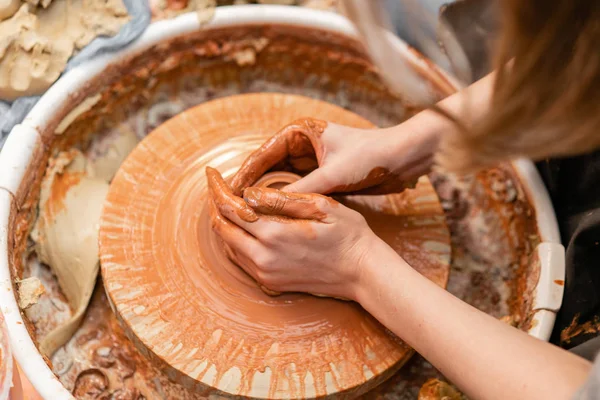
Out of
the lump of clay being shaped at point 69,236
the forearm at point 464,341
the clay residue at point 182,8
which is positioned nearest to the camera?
the forearm at point 464,341

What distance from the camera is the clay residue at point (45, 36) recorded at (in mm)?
1679

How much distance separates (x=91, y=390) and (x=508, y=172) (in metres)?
1.42

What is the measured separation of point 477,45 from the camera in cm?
182

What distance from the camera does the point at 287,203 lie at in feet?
4.32

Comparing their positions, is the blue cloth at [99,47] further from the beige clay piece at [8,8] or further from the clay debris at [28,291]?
the clay debris at [28,291]

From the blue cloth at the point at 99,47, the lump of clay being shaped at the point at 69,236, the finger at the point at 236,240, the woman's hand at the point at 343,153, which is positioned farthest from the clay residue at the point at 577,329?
the blue cloth at the point at 99,47

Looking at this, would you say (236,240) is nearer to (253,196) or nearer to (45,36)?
(253,196)

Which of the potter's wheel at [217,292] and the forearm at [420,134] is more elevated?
the forearm at [420,134]

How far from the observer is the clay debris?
1.42 meters

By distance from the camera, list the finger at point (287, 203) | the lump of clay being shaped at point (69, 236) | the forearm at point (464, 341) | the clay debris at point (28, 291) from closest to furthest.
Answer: the forearm at point (464, 341) < the finger at point (287, 203) < the clay debris at point (28, 291) < the lump of clay being shaped at point (69, 236)

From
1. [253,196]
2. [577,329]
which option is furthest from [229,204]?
[577,329]

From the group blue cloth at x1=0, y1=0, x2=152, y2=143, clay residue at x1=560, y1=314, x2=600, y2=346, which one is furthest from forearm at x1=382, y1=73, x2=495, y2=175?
blue cloth at x1=0, y1=0, x2=152, y2=143

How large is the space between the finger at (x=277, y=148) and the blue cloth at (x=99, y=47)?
68 cm

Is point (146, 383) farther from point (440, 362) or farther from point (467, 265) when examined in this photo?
point (467, 265)
